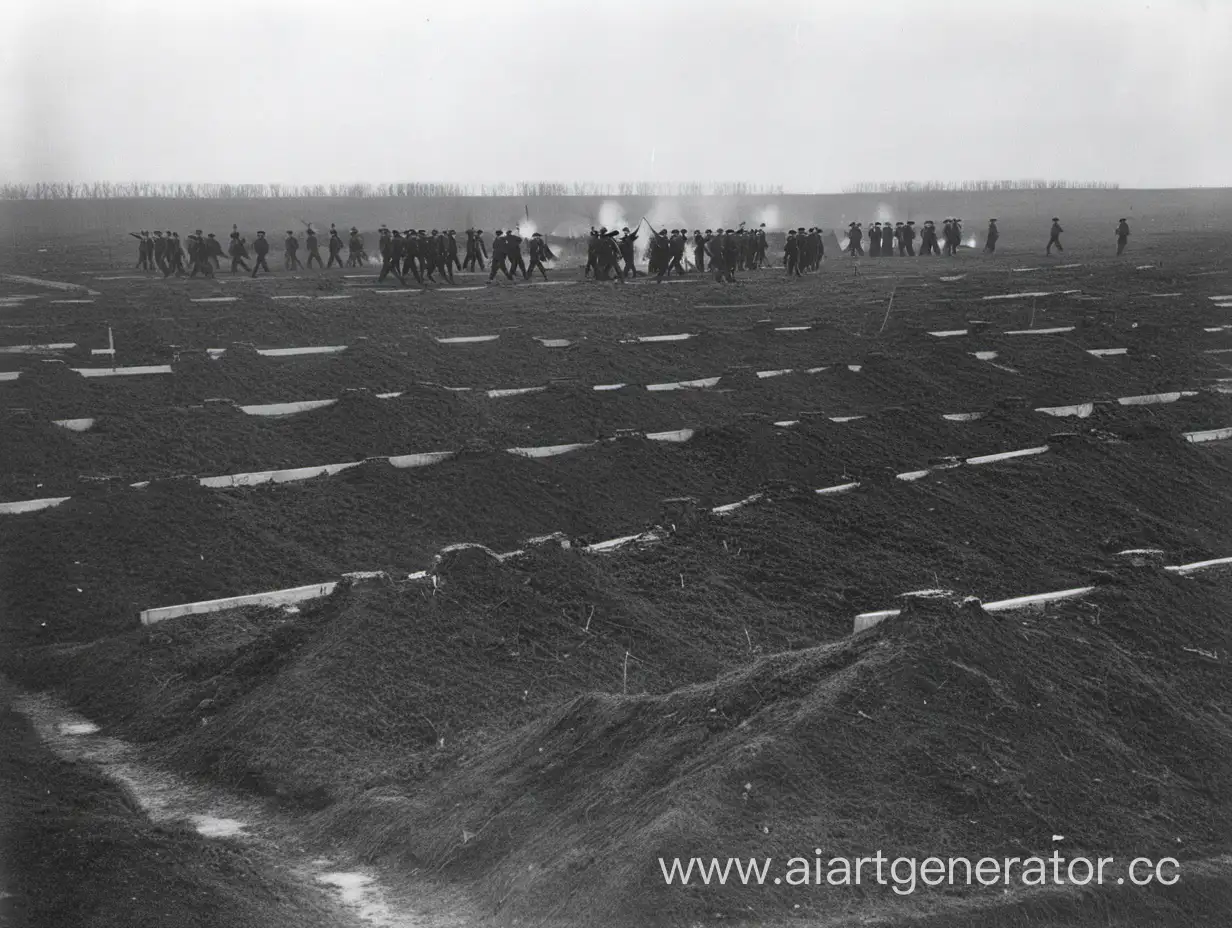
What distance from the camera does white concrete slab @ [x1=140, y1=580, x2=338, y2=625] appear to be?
10594 millimetres

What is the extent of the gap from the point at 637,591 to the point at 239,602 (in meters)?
3.37

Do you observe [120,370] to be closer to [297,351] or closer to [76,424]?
[297,351]

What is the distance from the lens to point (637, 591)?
36.0ft

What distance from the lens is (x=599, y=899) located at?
5.74 meters

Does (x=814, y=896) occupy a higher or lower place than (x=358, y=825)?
higher

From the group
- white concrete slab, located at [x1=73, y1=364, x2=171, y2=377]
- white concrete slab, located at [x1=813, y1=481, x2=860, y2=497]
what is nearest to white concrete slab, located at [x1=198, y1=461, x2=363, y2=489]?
white concrete slab, located at [x1=73, y1=364, x2=171, y2=377]

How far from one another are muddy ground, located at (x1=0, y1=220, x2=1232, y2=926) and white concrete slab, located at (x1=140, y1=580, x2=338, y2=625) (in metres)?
0.30

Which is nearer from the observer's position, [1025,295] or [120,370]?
[120,370]

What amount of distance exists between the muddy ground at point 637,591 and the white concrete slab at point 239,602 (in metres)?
0.30

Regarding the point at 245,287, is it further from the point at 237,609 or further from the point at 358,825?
the point at 358,825

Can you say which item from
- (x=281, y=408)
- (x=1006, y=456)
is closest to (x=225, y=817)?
(x=281, y=408)

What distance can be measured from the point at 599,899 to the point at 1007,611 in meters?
4.45

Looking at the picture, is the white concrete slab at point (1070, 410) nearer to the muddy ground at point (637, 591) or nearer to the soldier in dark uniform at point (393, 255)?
the muddy ground at point (637, 591)

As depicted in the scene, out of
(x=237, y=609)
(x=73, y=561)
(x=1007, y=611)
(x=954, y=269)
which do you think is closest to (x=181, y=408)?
(x=73, y=561)
